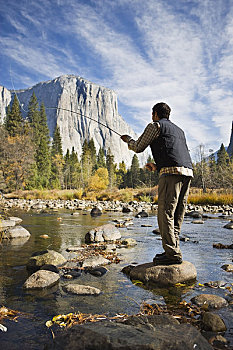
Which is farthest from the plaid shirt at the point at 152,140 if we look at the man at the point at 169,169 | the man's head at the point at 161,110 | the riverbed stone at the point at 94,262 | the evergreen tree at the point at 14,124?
the evergreen tree at the point at 14,124

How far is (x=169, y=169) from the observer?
11.9 ft

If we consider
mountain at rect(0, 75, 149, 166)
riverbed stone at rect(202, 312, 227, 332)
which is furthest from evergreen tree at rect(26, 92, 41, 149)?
mountain at rect(0, 75, 149, 166)

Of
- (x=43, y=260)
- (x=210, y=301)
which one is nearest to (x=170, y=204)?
(x=210, y=301)

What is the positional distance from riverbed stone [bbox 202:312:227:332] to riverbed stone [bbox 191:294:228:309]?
1.44 ft

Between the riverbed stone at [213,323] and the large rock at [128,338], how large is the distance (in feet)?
1.93

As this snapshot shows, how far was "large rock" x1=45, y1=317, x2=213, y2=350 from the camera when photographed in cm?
164

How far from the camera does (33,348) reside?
201 centimetres

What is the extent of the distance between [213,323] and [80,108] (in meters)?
169

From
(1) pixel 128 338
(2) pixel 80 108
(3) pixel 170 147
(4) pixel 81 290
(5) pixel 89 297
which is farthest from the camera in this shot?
(2) pixel 80 108

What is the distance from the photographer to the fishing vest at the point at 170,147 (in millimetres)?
3607

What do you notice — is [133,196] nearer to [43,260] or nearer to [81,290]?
[43,260]

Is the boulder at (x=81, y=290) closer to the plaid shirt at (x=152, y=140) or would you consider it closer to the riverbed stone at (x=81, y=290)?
the riverbed stone at (x=81, y=290)

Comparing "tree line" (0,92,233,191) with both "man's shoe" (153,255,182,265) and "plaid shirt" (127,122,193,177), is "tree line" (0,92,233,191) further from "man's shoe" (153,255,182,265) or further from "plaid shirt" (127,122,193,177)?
"man's shoe" (153,255,182,265)

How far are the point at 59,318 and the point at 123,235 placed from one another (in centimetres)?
547
